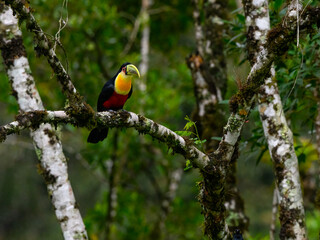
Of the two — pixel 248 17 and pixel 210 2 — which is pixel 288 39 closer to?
pixel 248 17

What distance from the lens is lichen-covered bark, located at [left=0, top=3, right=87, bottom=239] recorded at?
14.7 ft

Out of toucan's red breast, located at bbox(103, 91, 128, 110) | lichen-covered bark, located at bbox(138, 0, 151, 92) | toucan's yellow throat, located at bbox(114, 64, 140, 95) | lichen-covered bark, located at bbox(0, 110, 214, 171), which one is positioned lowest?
lichen-covered bark, located at bbox(0, 110, 214, 171)

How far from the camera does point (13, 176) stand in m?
13.7

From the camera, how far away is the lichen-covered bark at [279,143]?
378 centimetres

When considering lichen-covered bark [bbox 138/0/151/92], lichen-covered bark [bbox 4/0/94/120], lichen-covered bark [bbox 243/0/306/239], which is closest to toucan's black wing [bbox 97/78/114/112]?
lichen-covered bark [bbox 243/0/306/239]

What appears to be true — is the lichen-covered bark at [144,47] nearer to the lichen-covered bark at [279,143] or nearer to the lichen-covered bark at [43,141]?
the lichen-covered bark at [43,141]

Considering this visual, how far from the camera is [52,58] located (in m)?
2.98

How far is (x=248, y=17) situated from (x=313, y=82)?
109 cm

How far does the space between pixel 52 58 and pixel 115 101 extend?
2346 mm

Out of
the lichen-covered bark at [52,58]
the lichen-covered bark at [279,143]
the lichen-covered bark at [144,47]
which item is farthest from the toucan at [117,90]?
the lichen-covered bark at [144,47]

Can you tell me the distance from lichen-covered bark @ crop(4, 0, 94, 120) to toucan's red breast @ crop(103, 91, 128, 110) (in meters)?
2.20

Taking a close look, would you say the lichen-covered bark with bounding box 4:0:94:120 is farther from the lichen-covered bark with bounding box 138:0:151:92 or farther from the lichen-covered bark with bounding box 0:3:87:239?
the lichen-covered bark with bounding box 138:0:151:92

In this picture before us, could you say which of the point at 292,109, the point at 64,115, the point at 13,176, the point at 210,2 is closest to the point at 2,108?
the point at 13,176

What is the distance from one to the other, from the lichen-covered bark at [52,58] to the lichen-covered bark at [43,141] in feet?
5.18
